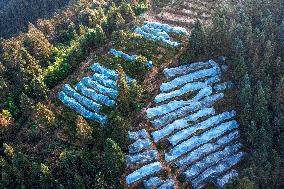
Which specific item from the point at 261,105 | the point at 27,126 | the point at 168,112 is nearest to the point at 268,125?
the point at 261,105

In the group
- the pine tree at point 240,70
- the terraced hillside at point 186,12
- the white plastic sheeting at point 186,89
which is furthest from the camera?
the terraced hillside at point 186,12

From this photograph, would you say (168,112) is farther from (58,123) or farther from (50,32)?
(50,32)

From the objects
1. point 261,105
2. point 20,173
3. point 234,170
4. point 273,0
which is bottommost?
point 234,170

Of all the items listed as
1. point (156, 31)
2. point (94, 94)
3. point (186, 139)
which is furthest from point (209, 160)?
point (156, 31)

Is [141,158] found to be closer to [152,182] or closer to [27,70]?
[152,182]

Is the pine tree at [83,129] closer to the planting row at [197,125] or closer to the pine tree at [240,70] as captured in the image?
the planting row at [197,125]

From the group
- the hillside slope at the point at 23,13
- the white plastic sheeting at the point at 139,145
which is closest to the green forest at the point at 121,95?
the white plastic sheeting at the point at 139,145

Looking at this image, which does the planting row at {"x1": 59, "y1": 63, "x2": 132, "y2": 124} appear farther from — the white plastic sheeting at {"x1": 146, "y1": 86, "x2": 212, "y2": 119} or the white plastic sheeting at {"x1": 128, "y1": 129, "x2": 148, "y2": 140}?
the white plastic sheeting at {"x1": 146, "y1": 86, "x2": 212, "y2": 119}
